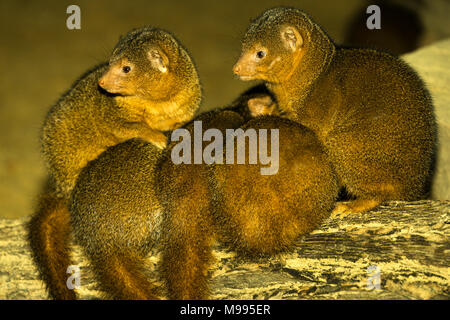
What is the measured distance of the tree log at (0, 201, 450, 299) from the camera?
2777mm

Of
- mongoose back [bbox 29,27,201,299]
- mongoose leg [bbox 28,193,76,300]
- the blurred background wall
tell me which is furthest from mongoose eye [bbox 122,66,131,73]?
the blurred background wall

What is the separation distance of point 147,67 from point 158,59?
4.4 inches

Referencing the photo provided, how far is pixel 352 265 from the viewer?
287 cm

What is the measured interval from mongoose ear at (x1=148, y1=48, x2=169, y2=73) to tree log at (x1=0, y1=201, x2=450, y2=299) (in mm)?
1152

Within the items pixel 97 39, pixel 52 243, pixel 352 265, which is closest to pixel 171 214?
pixel 52 243

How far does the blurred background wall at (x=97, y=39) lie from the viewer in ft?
22.1

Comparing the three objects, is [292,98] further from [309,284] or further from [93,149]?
[93,149]

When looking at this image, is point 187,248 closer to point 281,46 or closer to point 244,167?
point 244,167

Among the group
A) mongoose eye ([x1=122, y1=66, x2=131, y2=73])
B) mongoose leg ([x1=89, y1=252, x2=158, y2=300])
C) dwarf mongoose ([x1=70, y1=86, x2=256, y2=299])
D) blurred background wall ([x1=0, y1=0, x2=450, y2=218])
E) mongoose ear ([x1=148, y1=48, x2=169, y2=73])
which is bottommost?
mongoose leg ([x1=89, y1=252, x2=158, y2=300])

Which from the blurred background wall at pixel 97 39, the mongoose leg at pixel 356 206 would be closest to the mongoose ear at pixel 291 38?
the mongoose leg at pixel 356 206

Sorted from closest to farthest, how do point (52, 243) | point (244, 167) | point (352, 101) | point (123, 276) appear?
point (244, 167)
point (123, 276)
point (352, 101)
point (52, 243)

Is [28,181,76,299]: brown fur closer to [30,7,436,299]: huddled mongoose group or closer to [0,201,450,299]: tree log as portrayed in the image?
[30,7,436,299]: huddled mongoose group

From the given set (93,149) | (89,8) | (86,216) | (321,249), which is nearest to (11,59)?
(89,8)

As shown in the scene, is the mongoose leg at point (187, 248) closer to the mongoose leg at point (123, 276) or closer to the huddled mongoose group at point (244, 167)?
the huddled mongoose group at point (244, 167)
